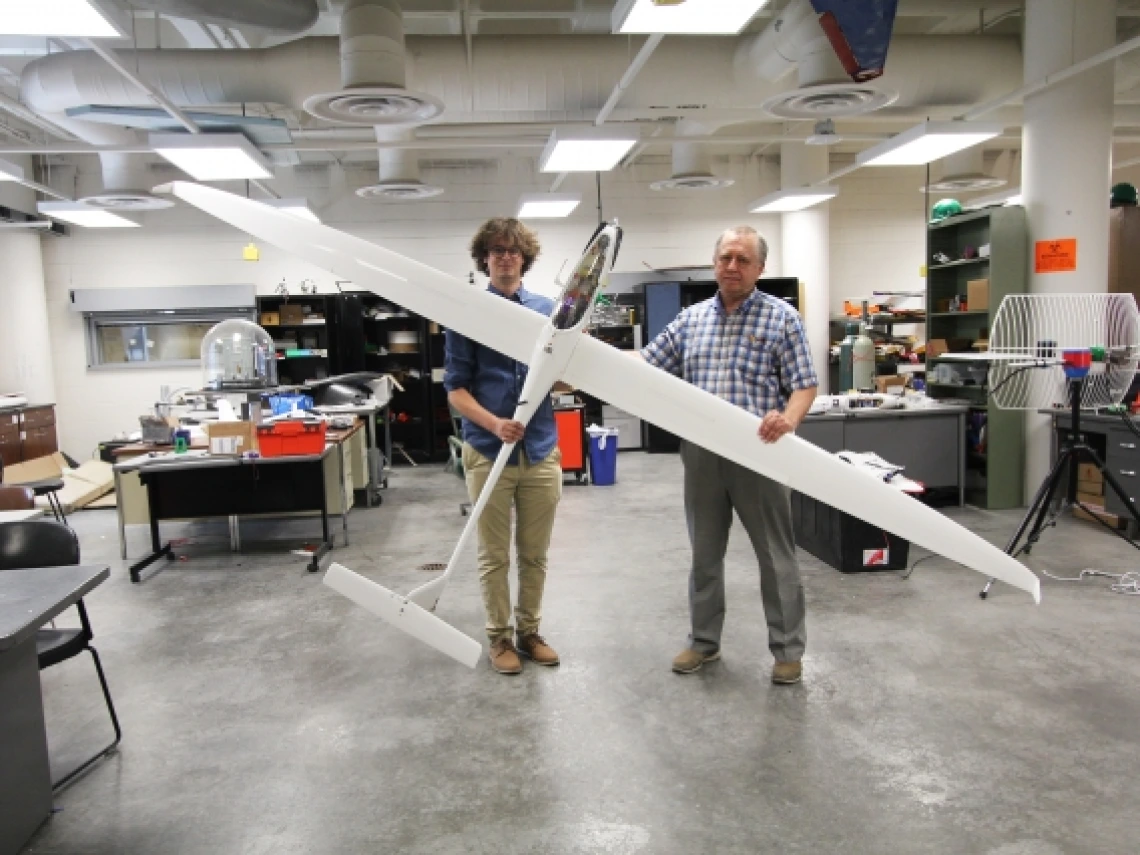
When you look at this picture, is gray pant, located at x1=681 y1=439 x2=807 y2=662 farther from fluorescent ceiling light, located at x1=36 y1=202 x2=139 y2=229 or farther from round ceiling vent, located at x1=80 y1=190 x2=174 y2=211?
fluorescent ceiling light, located at x1=36 y1=202 x2=139 y2=229

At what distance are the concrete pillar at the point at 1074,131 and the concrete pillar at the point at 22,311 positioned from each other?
921cm

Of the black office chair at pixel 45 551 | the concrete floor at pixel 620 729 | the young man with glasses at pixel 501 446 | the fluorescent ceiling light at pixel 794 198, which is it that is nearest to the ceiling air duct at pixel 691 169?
the fluorescent ceiling light at pixel 794 198

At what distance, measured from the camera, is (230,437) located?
4.32 m

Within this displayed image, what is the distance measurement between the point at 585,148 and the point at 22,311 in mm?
6503

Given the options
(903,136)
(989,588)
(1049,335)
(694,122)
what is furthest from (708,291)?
(989,588)

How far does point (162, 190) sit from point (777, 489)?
1.96 meters

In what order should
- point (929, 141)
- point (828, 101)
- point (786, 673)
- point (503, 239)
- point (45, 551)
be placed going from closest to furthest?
point (45, 551)
point (503, 239)
point (786, 673)
point (828, 101)
point (929, 141)

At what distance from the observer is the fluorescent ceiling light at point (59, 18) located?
280 cm

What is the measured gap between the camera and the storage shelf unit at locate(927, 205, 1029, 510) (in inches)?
199

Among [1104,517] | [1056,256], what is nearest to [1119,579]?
[1104,517]

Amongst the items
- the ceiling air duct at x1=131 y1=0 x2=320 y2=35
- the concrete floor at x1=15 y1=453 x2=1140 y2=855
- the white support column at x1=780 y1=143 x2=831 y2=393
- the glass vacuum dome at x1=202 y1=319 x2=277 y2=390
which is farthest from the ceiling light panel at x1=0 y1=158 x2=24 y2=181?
the white support column at x1=780 y1=143 x2=831 y2=393

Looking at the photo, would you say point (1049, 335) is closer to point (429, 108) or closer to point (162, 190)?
point (429, 108)

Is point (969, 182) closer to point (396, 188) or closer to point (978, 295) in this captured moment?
point (978, 295)

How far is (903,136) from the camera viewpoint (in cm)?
482
